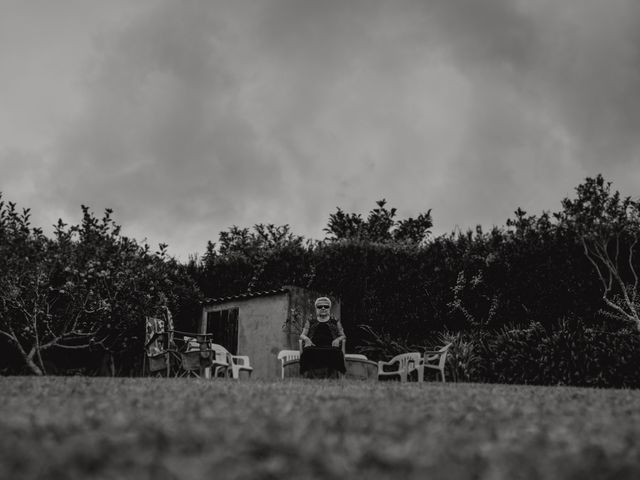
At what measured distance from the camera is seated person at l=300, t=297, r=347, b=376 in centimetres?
796

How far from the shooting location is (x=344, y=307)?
37.4 feet

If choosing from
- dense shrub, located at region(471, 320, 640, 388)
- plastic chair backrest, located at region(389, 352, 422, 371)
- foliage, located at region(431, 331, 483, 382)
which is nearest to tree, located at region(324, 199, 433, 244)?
foliage, located at region(431, 331, 483, 382)

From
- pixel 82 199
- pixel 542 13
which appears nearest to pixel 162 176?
pixel 82 199

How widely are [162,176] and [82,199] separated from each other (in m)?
2.25

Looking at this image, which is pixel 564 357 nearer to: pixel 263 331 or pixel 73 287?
pixel 263 331

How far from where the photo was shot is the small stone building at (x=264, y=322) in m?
10.7

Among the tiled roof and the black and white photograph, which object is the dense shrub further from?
the tiled roof

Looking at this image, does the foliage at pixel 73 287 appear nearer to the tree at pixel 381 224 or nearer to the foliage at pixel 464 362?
the foliage at pixel 464 362

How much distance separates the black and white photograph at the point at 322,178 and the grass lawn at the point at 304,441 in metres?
4.08

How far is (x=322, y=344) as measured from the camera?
8.69 m

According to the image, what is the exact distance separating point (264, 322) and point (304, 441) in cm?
934

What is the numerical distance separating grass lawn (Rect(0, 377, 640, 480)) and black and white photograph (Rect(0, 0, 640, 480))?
4.08 meters

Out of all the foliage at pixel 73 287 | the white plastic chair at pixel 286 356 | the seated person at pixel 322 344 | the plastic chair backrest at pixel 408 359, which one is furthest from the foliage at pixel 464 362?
the foliage at pixel 73 287

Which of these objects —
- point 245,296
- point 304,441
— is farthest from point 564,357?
point 304,441
